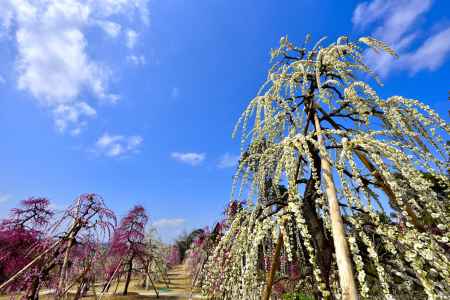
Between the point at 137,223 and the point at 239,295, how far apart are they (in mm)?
12372

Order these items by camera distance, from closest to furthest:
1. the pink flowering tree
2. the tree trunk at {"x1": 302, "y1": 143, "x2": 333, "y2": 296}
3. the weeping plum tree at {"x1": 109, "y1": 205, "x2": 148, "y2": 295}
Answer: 1. the tree trunk at {"x1": 302, "y1": 143, "x2": 333, "y2": 296}
2. the pink flowering tree
3. the weeping plum tree at {"x1": 109, "y1": 205, "x2": 148, "y2": 295}

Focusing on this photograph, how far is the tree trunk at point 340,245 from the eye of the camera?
1265mm

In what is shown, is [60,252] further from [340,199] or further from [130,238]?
[130,238]

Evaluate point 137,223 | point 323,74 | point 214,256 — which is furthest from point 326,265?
point 137,223

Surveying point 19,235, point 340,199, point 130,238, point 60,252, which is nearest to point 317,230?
point 340,199

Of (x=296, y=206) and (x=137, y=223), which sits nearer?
(x=296, y=206)

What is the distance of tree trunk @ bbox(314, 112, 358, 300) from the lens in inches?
49.8

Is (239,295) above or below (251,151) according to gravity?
below

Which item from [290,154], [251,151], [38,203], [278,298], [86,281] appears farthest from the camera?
[278,298]

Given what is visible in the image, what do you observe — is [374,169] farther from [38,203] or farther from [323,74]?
[38,203]

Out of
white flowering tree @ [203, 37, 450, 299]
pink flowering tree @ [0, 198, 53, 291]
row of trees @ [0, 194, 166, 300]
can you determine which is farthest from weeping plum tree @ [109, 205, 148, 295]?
white flowering tree @ [203, 37, 450, 299]

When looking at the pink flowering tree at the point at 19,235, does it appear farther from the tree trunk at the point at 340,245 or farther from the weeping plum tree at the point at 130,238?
the weeping plum tree at the point at 130,238

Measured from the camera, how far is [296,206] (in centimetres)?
149

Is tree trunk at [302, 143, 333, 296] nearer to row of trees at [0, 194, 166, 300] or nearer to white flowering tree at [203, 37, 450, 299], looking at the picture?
white flowering tree at [203, 37, 450, 299]
